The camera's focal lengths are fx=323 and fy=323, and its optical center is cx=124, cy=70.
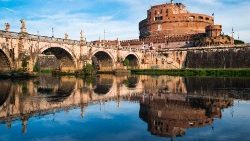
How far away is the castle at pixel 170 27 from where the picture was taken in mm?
99062

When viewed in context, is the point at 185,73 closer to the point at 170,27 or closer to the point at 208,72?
the point at 208,72

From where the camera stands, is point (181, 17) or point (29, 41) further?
point (181, 17)

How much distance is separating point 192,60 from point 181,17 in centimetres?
2462

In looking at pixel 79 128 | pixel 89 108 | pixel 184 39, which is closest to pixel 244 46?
pixel 184 39

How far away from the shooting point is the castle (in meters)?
99.1

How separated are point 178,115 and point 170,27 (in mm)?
94095

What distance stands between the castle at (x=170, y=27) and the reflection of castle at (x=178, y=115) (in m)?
78.7

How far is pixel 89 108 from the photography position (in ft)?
57.3

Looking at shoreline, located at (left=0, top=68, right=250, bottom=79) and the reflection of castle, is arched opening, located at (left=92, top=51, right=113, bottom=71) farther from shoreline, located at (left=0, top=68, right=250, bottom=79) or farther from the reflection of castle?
the reflection of castle

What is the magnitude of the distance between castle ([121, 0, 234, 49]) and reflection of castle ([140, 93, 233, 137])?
258 feet

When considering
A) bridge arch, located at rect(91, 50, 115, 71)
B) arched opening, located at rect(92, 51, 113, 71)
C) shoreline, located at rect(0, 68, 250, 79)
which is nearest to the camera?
shoreline, located at rect(0, 68, 250, 79)

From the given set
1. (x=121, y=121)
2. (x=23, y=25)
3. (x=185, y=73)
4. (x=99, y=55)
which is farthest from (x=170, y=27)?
(x=121, y=121)

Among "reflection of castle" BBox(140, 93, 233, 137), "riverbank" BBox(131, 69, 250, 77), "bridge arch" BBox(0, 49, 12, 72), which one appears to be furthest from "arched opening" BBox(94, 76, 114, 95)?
"riverbank" BBox(131, 69, 250, 77)

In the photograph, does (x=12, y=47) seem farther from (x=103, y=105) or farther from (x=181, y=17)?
(x=181, y=17)
